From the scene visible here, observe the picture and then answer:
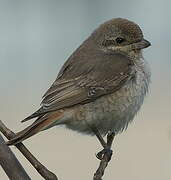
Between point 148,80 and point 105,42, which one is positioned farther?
point 105,42

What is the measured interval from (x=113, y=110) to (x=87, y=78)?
283 millimetres

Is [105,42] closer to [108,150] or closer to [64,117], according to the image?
[64,117]

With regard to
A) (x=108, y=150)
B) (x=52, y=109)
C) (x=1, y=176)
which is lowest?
(x=1, y=176)

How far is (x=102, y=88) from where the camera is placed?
4.55 m

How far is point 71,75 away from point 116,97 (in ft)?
1.09

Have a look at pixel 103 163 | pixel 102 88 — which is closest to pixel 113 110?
pixel 102 88

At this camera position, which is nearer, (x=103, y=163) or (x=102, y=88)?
(x=103, y=163)

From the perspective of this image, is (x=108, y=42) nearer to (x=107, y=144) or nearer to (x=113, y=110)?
(x=113, y=110)

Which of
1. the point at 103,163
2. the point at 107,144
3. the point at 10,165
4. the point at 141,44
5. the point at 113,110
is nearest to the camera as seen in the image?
the point at 10,165

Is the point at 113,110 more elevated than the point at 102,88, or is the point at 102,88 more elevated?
the point at 102,88

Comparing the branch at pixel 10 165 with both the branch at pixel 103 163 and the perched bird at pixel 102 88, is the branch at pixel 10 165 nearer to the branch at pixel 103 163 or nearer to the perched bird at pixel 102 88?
the branch at pixel 103 163

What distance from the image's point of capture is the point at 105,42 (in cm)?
504

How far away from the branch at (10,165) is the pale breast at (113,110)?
4.25 ft

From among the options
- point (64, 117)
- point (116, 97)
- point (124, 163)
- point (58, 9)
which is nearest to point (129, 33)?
point (116, 97)
